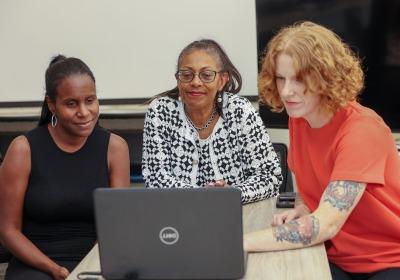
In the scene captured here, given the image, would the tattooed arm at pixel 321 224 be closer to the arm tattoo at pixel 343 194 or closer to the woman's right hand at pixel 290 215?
the arm tattoo at pixel 343 194

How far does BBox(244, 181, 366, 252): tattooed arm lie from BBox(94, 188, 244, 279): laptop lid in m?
0.20

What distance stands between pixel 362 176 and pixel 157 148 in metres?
0.92

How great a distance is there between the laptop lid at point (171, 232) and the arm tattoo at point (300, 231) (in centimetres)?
23

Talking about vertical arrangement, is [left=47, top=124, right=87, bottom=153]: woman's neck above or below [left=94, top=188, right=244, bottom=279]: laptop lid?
above

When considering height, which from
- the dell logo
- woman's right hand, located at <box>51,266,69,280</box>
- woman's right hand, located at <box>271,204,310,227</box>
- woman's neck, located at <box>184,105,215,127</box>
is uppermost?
woman's neck, located at <box>184,105,215,127</box>

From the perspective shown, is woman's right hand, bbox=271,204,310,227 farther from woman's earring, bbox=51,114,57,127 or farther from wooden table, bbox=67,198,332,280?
woman's earring, bbox=51,114,57,127

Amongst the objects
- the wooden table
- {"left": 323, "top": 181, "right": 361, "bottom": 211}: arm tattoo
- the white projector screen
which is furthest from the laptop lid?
the white projector screen

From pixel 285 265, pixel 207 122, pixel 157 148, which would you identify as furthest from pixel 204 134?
pixel 285 265

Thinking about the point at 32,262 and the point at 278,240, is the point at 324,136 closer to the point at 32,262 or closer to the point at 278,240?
the point at 278,240

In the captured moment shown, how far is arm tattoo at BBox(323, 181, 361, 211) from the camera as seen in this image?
1.43m

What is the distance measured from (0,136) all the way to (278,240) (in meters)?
2.34

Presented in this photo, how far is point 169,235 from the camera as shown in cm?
123

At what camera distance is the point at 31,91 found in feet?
10.8

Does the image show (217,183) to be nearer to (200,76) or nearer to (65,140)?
(200,76)
